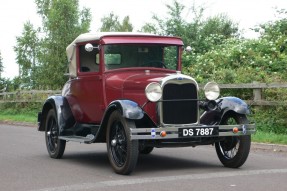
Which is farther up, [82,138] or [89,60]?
[89,60]

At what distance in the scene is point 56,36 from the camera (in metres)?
46.6

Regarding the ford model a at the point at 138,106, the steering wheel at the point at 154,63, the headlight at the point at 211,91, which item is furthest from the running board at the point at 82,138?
the headlight at the point at 211,91

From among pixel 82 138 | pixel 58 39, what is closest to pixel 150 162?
pixel 82 138

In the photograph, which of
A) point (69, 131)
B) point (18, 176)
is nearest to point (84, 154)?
point (69, 131)

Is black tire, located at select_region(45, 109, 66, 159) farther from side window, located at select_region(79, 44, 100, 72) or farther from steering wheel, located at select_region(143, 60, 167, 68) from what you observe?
steering wheel, located at select_region(143, 60, 167, 68)

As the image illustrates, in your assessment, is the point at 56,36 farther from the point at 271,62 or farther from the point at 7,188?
the point at 7,188

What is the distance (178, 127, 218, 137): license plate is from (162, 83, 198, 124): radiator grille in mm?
356

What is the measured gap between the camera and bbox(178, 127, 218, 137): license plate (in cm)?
857

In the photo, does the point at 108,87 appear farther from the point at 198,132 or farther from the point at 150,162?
the point at 198,132

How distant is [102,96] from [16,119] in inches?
650

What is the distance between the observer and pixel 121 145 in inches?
346

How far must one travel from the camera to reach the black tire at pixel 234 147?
9.07 meters

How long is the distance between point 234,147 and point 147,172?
1.62 meters

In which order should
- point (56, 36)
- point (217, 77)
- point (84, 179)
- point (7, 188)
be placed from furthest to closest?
point (56, 36), point (217, 77), point (84, 179), point (7, 188)
